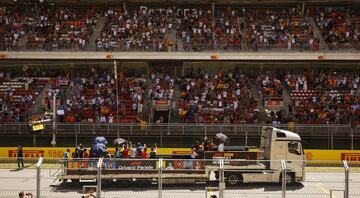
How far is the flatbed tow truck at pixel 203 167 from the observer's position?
22172mm

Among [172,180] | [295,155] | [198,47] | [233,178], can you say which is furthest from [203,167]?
[198,47]

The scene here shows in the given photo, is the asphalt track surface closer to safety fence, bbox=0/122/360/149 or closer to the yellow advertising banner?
the yellow advertising banner

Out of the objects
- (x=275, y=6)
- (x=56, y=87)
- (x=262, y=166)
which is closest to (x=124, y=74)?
(x=56, y=87)

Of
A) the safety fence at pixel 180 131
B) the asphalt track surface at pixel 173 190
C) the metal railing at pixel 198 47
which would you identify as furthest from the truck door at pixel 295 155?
the metal railing at pixel 198 47

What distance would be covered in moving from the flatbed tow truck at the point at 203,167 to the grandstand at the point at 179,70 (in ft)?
33.5

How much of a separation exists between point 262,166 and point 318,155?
417 inches

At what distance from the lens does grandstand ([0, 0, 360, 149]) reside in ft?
116

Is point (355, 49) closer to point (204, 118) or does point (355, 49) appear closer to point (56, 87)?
point (204, 118)

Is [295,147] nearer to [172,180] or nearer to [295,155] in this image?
[295,155]

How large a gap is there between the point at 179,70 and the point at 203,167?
22.1 meters

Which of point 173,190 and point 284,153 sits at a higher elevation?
point 284,153

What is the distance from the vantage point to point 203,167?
74.7 feet

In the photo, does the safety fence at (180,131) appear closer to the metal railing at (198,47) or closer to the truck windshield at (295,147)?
the metal railing at (198,47)

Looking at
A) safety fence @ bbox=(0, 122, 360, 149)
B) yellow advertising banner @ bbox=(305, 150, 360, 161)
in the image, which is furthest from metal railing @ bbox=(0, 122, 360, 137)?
yellow advertising banner @ bbox=(305, 150, 360, 161)
